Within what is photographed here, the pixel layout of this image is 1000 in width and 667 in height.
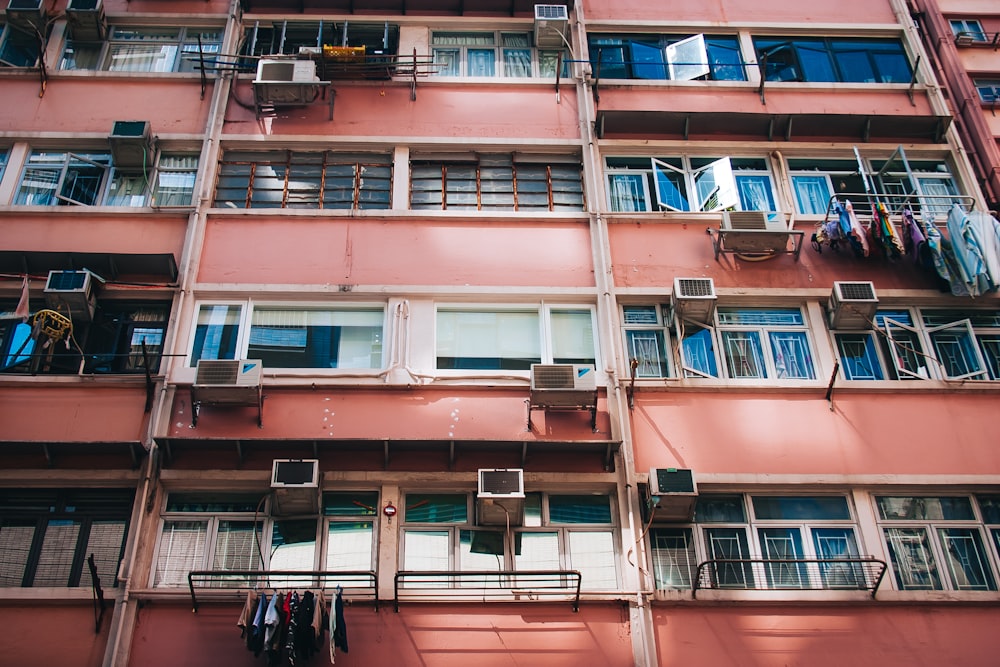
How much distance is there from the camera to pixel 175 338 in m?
13.9

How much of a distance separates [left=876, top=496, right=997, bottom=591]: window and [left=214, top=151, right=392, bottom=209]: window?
927cm

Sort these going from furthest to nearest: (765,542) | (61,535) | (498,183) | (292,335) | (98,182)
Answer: (498,183) < (98,182) < (292,335) < (765,542) < (61,535)

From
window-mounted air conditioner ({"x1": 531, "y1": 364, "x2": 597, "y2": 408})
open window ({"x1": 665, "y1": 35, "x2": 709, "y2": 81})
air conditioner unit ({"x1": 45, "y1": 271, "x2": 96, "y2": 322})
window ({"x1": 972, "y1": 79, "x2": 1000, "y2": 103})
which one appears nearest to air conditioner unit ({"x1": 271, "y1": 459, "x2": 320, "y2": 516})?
window-mounted air conditioner ({"x1": 531, "y1": 364, "x2": 597, "y2": 408})

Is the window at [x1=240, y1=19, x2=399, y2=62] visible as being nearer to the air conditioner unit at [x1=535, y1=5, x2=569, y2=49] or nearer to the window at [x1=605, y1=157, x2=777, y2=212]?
the air conditioner unit at [x1=535, y1=5, x2=569, y2=49]

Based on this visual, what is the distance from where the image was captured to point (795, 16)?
61.0 ft

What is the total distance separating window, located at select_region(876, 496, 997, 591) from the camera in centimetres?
1249

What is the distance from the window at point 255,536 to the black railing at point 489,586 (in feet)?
2.48

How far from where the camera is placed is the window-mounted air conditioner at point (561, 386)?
13078 mm

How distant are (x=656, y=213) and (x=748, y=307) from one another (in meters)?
2.14

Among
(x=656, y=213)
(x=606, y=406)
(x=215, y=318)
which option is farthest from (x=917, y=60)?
(x=215, y=318)

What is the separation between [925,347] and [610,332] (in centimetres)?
495

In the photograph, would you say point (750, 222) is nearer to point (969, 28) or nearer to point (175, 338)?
point (175, 338)

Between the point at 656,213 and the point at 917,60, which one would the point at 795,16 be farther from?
the point at 656,213

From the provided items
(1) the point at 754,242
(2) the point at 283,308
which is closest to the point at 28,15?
(2) the point at 283,308
